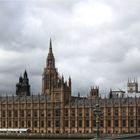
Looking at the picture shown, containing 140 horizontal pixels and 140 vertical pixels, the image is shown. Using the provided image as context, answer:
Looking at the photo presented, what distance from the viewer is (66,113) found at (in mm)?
144125

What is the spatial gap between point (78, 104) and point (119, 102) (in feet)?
42.9

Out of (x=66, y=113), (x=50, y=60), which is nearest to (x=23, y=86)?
(x=50, y=60)

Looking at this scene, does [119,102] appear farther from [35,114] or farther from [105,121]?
[35,114]

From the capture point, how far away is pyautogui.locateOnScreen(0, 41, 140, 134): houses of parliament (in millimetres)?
137875

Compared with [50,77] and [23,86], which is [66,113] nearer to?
[50,77]

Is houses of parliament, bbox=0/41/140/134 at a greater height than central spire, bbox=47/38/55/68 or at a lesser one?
lesser

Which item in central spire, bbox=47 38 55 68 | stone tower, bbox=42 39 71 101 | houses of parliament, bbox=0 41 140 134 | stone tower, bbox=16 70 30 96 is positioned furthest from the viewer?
stone tower, bbox=16 70 30 96

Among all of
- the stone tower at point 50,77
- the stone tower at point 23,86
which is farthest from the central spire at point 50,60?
the stone tower at point 23,86

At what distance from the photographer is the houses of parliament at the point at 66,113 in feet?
452

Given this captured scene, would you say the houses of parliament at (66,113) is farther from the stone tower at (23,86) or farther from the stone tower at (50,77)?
the stone tower at (23,86)


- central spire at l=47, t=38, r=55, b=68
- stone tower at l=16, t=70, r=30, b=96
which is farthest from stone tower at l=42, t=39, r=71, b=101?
stone tower at l=16, t=70, r=30, b=96

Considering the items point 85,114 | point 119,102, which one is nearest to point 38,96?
point 85,114

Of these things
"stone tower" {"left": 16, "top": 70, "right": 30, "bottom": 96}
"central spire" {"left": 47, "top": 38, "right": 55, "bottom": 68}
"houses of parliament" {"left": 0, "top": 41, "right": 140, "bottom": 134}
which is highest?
"central spire" {"left": 47, "top": 38, "right": 55, "bottom": 68}

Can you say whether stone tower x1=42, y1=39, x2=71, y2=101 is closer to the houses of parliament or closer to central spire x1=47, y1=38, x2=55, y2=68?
central spire x1=47, y1=38, x2=55, y2=68
